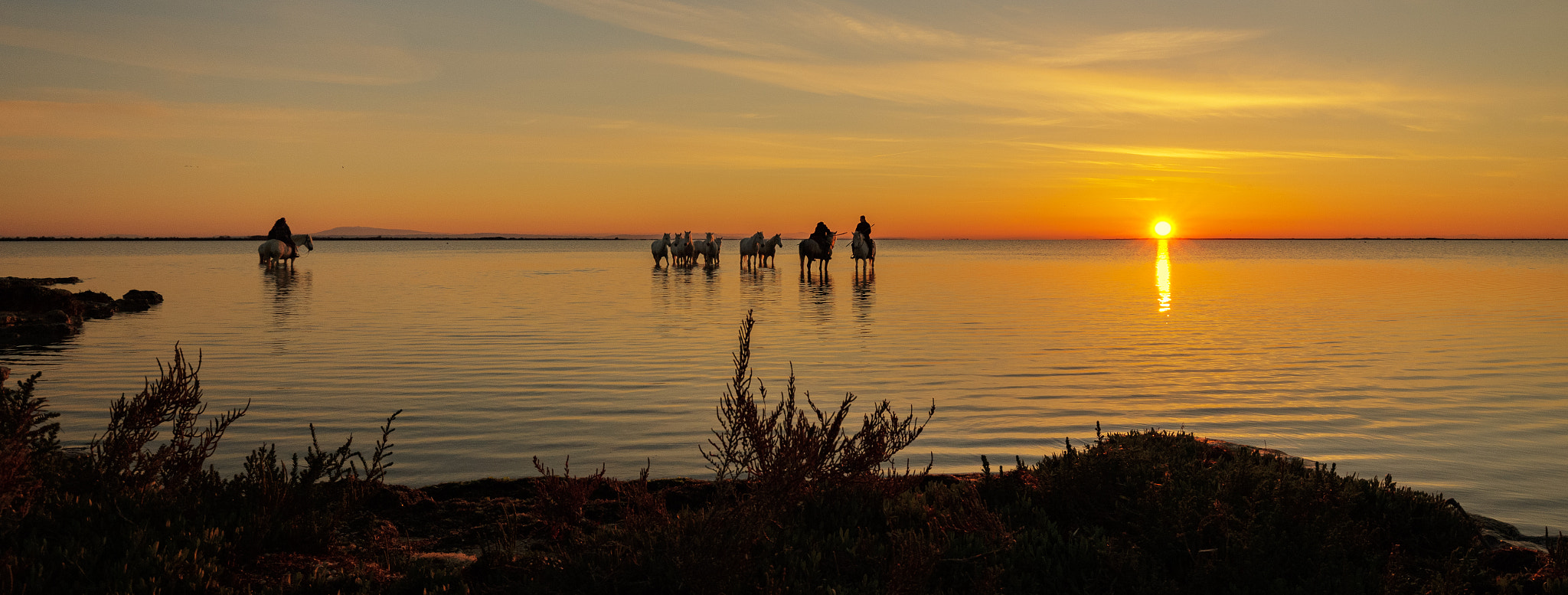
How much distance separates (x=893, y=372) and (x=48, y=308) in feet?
65.5

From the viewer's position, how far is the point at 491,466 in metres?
8.08

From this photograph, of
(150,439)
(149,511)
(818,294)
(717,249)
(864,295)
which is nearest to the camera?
(149,511)

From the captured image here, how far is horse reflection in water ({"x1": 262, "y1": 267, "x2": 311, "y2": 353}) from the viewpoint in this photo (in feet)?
57.2

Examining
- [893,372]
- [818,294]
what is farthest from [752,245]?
[893,372]

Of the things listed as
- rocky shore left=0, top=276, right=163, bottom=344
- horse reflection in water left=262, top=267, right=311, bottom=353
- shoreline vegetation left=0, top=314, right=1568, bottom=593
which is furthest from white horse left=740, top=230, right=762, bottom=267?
shoreline vegetation left=0, top=314, right=1568, bottom=593

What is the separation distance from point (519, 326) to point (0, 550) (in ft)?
49.5

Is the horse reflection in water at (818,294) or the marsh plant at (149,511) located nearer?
the marsh plant at (149,511)

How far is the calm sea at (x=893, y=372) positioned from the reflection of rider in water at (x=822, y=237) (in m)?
15.7

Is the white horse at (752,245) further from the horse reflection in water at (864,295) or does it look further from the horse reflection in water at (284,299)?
the horse reflection in water at (284,299)

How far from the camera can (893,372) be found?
44.5 ft

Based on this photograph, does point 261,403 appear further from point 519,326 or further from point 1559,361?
point 1559,361

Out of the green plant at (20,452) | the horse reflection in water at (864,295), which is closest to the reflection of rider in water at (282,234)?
the horse reflection in water at (864,295)

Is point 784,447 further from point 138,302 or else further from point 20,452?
point 138,302

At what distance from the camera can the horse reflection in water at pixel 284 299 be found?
17.4m
